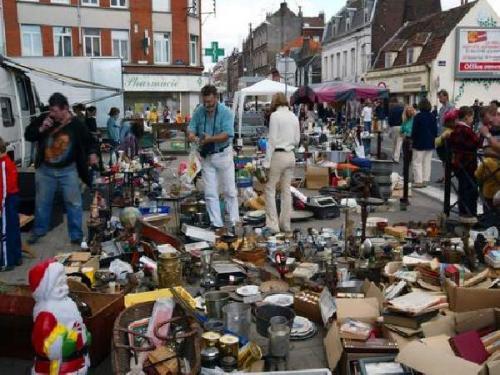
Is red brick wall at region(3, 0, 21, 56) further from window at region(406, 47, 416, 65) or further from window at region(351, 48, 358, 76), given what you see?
window at region(351, 48, 358, 76)

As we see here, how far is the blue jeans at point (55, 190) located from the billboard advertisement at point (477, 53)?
29.6 meters

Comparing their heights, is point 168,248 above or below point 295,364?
above

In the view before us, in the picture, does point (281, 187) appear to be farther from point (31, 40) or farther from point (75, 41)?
point (31, 40)

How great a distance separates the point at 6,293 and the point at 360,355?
9.62 feet

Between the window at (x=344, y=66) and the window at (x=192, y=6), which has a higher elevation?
the window at (x=192, y=6)

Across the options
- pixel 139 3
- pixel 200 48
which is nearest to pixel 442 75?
pixel 200 48

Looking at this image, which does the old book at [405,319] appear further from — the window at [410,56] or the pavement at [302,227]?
the window at [410,56]

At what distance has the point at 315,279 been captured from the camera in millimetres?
5594

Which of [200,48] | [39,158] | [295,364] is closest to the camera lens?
[295,364]

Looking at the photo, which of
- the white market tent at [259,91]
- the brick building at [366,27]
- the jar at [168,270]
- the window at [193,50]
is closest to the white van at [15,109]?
the jar at [168,270]

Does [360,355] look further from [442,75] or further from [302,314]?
[442,75]

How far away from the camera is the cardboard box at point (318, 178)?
1120cm

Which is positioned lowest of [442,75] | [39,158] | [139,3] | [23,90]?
[39,158]

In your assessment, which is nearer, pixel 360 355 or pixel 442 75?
pixel 360 355
